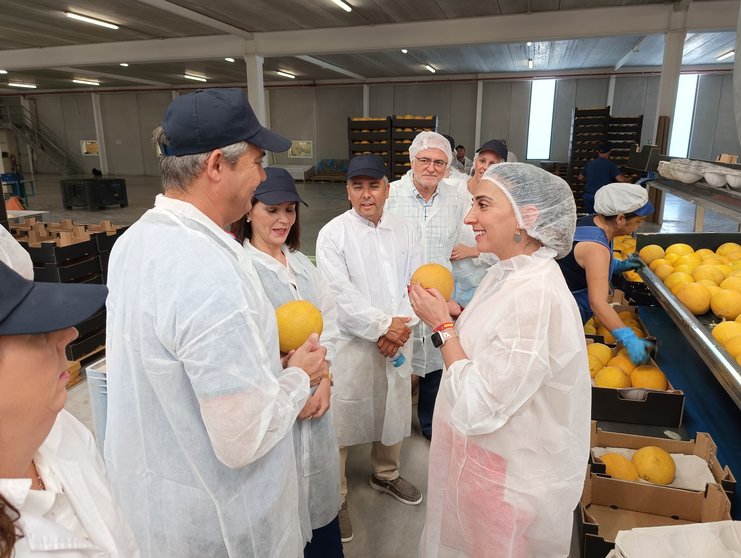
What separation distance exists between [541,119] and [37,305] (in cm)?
1820

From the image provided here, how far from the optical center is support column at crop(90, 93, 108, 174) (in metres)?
20.8

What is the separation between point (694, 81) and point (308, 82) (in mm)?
12793

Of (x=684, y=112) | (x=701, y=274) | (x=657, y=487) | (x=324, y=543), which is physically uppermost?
(x=684, y=112)

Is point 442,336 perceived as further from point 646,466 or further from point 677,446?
point 677,446

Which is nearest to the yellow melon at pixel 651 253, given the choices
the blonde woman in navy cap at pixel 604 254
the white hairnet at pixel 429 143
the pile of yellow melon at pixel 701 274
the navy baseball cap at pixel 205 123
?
the pile of yellow melon at pixel 701 274

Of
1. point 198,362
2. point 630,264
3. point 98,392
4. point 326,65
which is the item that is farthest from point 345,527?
point 326,65

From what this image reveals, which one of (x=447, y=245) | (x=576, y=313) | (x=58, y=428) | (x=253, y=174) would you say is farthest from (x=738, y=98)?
(x=447, y=245)

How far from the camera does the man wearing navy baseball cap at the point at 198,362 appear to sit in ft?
3.75

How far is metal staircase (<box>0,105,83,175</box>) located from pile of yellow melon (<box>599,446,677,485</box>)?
24.2 meters

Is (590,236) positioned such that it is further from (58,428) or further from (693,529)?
(58,428)

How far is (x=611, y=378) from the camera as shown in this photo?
8.31ft

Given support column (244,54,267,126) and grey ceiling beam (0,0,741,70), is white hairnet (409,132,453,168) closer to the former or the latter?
grey ceiling beam (0,0,741,70)

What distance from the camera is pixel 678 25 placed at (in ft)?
26.9

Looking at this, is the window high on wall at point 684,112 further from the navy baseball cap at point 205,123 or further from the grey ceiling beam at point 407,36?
the navy baseball cap at point 205,123
